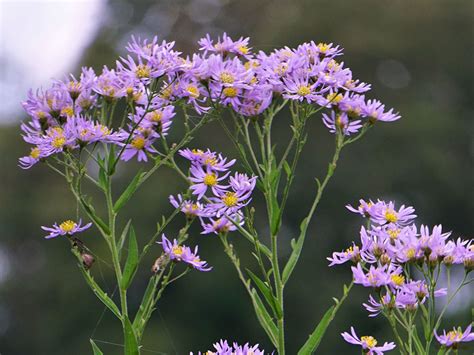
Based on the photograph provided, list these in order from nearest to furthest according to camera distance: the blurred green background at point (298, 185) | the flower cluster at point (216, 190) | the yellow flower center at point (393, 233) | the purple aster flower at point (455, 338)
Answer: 1. the purple aster flower at point (455, 338)
2. the yellow flower center at point (393, 233)
3. the flower cluster at point (216, 190)
4. the blurred green background at point (298, 185)

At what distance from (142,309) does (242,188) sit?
499 mm

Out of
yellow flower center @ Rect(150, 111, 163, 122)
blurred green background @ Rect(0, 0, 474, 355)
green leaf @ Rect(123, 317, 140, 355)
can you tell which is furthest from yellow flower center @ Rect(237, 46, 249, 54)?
blurred green background @ Rect(0, 0, 474, 355)

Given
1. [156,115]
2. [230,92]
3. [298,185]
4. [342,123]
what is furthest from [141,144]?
[298,185]

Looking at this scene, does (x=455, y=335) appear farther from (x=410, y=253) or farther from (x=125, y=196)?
(x=125, y=196)

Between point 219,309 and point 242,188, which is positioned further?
point 219,309

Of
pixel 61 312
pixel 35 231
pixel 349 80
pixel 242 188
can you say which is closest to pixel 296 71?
pixel 349 80

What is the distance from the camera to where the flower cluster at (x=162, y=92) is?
137 inches

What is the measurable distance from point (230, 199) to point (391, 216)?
1.75ft

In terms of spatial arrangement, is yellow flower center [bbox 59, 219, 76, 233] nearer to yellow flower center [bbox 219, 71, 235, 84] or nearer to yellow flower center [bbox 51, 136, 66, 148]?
yellow flower center [bbox 51, 136, 66, 148]

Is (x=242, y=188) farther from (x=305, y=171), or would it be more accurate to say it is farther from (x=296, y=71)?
(x=305, y=171)

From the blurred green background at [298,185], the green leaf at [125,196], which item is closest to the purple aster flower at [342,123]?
the green leaf at [125,196]

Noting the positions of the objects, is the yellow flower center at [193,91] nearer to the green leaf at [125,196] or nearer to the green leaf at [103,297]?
the green leaf at [125,196]

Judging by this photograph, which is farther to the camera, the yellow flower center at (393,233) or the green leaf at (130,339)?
the yellow flower center at (393,233)

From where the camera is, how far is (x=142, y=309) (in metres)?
3.41
